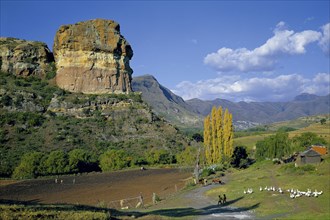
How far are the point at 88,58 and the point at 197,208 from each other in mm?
91576

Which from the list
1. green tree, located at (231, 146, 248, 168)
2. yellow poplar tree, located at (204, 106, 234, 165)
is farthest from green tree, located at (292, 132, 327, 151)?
yellow poplar tree, located at (204, 106, 234, 165)

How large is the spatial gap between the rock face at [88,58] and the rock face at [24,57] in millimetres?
5359

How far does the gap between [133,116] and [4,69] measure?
41.3 meters

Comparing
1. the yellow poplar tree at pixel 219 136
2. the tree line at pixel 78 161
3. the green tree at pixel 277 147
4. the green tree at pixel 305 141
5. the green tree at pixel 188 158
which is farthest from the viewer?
the green tree at pixel 188 158

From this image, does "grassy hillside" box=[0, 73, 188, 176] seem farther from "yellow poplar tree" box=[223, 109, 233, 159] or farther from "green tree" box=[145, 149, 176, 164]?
"yellow poplar tree" box=[223, 109, 233, 159]

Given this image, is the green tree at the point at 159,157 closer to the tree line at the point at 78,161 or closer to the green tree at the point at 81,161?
the tree line at the point at 78,161

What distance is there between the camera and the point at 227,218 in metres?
23.1

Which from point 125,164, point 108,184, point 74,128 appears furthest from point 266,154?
point 74,128

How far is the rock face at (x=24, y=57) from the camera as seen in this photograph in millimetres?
110812

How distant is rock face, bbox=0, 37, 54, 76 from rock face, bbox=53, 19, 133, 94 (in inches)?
211

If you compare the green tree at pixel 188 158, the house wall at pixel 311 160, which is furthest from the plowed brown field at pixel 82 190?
the green tree at pixel 188 158

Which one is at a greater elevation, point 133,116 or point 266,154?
point 133,116

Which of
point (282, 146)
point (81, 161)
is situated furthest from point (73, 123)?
point (282, 146)

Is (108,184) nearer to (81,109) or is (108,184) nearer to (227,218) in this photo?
(227,218)
